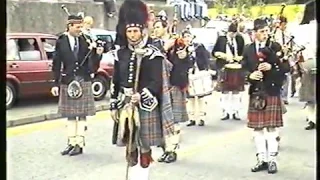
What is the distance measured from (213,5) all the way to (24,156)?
→ 711mm

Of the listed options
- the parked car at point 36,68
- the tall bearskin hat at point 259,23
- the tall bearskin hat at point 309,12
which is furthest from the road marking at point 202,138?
the tall bearskin hat at point 309,12

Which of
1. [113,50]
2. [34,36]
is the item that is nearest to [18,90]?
[34,36]

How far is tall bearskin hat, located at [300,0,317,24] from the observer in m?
1.44

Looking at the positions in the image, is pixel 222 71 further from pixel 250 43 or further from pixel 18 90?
pixel 18 90

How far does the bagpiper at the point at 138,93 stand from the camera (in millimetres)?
1779

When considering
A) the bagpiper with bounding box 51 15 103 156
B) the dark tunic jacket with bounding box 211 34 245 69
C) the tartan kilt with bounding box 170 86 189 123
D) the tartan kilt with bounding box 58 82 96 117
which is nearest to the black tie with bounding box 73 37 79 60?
the bagpiper with bounding box 51 15 103 156

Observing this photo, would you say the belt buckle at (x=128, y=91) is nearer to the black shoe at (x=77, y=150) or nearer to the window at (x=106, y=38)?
the window at (x=106, y=38)

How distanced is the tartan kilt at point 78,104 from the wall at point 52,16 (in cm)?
25

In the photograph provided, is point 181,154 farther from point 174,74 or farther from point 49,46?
point 49,46

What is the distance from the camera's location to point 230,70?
6.97 feet

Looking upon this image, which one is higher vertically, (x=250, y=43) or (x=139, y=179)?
(x=250, y=43)

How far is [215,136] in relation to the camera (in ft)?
7.13

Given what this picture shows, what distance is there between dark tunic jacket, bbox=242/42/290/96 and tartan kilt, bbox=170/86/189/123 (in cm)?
26

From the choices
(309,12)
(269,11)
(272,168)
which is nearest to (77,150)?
(272,168)
